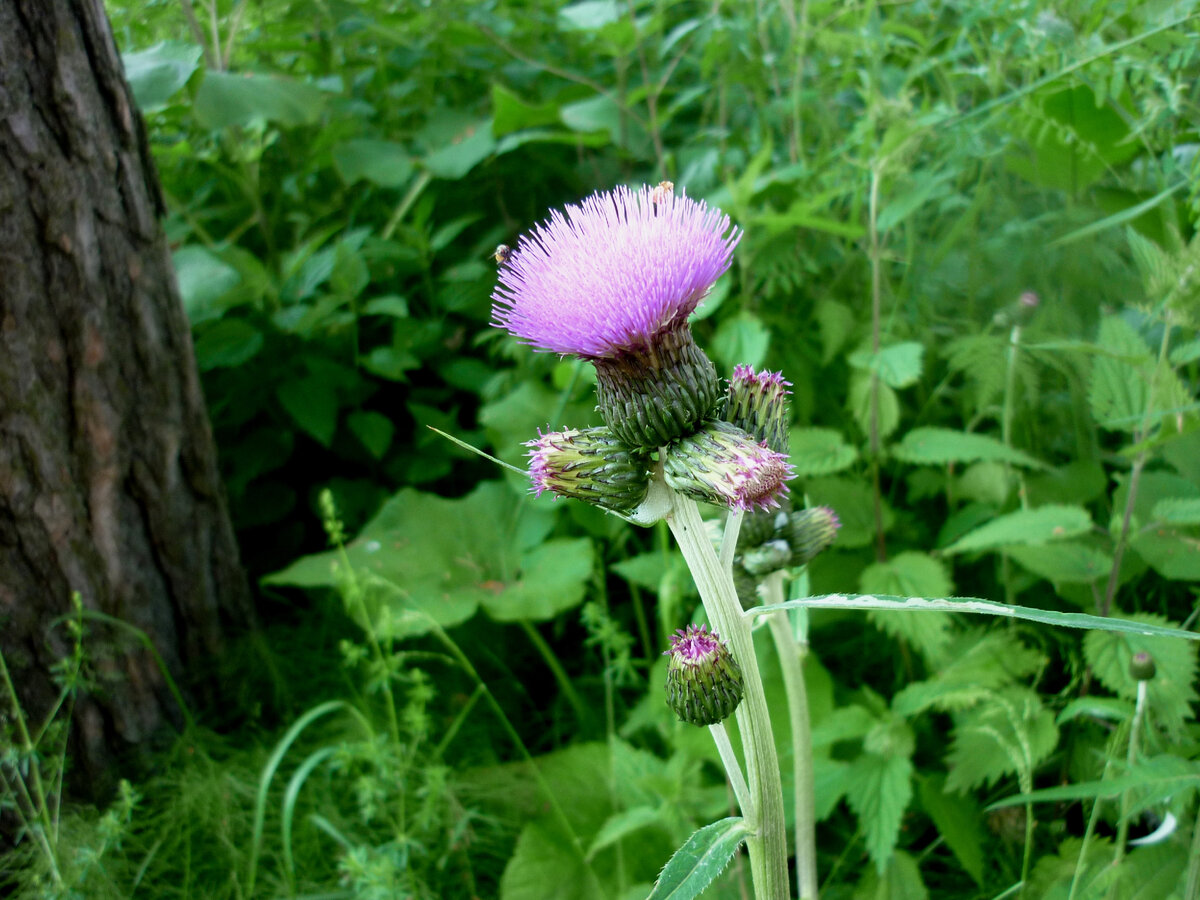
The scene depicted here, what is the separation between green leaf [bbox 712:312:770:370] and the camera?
2.36 meters

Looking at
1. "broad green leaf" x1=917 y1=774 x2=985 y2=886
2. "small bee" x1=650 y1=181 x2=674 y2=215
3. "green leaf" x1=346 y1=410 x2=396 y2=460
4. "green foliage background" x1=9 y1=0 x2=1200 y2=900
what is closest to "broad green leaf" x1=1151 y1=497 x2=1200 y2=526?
"green foliage background" x1=9 y1=0 x2=1200 y2=900

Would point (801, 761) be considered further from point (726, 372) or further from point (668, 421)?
point (726, 372)

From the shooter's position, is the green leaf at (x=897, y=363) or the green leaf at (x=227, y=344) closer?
the green leaf at (x=897, y=363)

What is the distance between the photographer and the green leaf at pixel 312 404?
2.77 meters

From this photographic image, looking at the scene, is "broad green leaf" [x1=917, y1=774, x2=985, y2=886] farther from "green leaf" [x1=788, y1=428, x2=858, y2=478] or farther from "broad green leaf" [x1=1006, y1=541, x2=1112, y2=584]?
"green leaf" [x1=788, y1=428, x2=858, y2=478]

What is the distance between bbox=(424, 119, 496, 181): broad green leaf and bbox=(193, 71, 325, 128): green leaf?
485 millimetres

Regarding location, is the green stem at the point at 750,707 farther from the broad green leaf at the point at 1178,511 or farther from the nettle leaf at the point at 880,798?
the broad green leaf at the point at 1178,511

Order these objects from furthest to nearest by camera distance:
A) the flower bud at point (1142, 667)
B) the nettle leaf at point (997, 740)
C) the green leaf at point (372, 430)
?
1. the green leaf at point (372, 430)
2. the nettle leaf at point (997, 740)
3. the flower bud at point (1142, 667)

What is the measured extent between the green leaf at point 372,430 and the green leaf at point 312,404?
95 mm

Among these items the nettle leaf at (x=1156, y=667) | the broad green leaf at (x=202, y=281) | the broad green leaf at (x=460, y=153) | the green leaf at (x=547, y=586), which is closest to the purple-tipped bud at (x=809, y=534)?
the nettle leaf at (x=1156, y=667)

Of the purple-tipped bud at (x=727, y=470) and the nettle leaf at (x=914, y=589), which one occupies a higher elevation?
the purple-tipped bud at (x=727, y=470)

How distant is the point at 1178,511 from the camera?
5.88 ft

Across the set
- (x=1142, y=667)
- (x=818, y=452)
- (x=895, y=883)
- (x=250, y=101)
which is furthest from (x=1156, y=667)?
(x=250, y=101)

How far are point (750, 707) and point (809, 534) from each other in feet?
1.38
